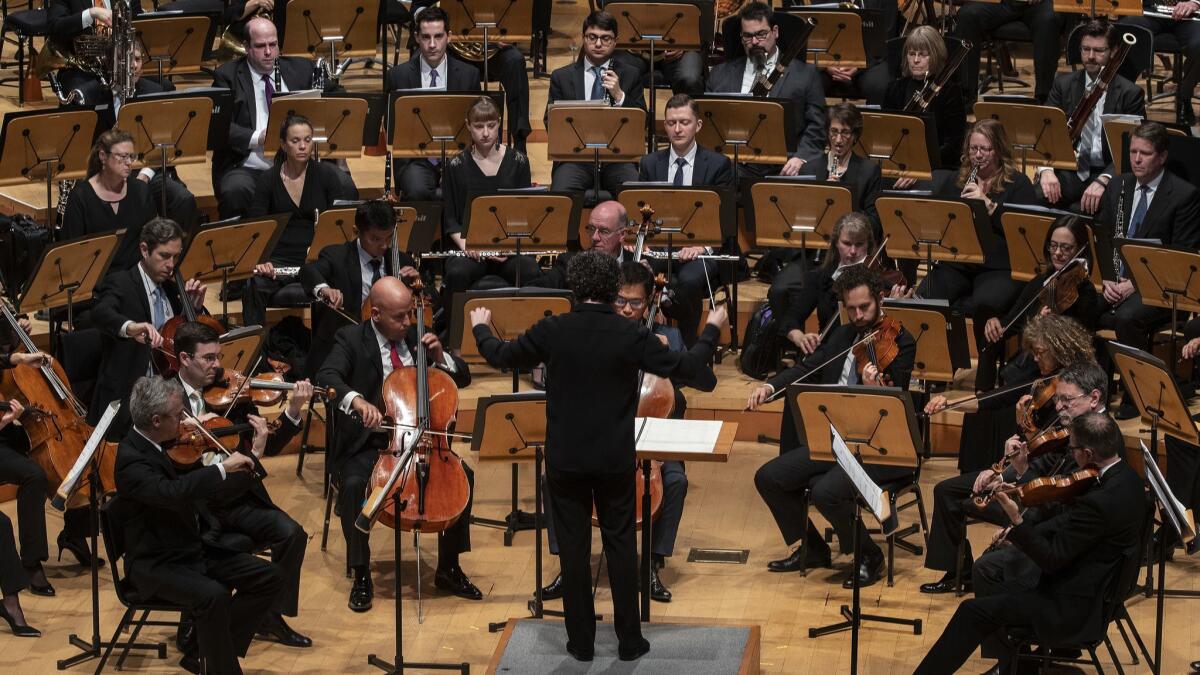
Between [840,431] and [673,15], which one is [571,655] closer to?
[840,431]

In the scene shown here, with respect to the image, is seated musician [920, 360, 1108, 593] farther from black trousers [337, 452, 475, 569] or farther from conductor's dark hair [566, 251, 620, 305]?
black trousers [337, 452, 475, 569]

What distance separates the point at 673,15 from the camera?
29.8ft

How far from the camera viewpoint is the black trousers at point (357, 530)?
6.51m

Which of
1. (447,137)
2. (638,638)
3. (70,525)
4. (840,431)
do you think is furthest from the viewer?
(447,137)

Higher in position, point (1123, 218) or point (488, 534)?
point (1123, 218)

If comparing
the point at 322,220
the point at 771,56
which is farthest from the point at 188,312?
the point at 771,56

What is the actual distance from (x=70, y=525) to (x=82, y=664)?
795 millimetres

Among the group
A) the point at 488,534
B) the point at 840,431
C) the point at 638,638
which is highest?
the point at 840,431

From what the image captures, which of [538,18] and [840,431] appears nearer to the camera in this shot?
[840,431]

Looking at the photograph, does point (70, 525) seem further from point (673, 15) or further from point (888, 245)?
point (673, 15)

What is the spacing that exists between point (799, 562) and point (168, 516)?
2341 mm

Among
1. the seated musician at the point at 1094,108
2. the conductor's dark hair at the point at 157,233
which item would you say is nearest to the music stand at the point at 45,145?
the conductor's dark hair at the point at 157,233

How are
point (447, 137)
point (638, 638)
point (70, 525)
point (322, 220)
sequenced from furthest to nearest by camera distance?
point (447, 137)
point (322, 220)
point (70, 525)
point (638, 638)

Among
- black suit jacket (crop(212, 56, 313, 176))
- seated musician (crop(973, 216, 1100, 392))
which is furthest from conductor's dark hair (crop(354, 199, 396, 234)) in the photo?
seated musician (crop(973, 216, 1100, 392))
